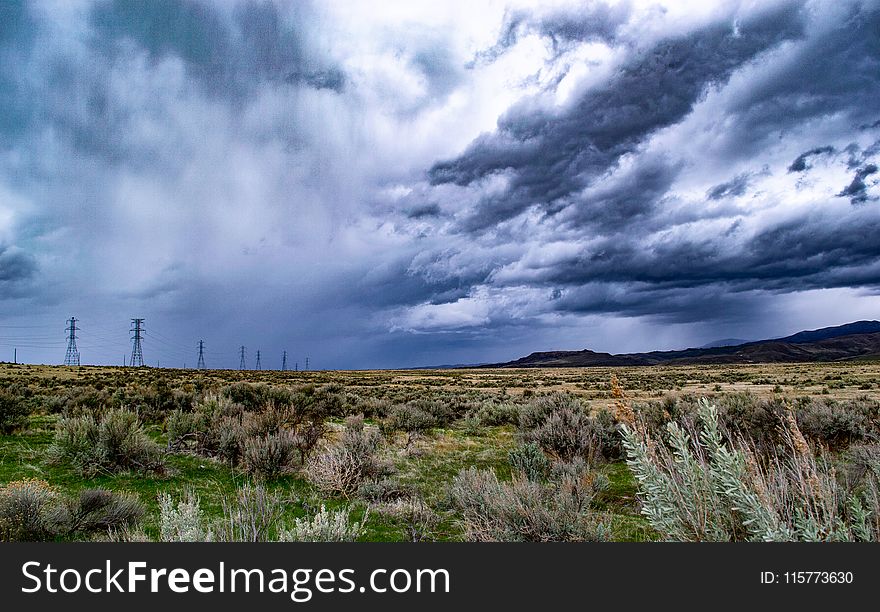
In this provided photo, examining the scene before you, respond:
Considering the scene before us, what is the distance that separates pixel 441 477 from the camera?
11.7 metres

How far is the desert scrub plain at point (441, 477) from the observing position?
368 centimetres

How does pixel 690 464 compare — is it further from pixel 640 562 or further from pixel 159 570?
pixel 159 570

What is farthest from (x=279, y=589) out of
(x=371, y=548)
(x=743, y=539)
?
(x=743, y=539)

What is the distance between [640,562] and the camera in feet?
10.8

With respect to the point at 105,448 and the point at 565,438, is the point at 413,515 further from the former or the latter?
the point at 105,448

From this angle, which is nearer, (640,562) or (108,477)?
(640,562)

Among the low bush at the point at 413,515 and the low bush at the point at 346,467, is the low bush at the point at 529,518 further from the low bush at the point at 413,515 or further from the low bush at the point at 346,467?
the low bush at the point at 346,467

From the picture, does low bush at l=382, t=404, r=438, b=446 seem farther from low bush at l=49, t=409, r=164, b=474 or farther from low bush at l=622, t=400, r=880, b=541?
low bush at l=622, t=400, r=880, b=541

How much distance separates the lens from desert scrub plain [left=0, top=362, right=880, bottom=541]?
3.68m

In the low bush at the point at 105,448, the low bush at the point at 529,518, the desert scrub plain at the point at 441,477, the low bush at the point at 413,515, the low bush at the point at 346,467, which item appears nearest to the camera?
the desert scrub plain at the point at 441,477

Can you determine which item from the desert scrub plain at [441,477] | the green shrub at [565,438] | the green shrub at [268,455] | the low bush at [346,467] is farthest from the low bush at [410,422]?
the green shrub at [268,455]

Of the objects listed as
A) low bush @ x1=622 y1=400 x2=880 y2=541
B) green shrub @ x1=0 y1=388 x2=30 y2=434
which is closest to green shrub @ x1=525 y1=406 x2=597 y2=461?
low bush @ x1=622 y1=400 x2=880 y2=541

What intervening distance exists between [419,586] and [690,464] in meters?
2.35

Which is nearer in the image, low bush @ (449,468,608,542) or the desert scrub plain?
the desert scrub plain
